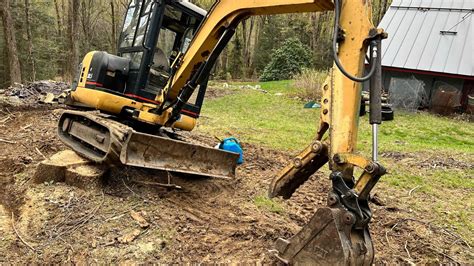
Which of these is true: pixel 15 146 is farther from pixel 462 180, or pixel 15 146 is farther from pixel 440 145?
pixel 440 145

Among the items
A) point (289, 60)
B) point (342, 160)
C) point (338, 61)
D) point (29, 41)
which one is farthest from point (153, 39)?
point (289, 60)

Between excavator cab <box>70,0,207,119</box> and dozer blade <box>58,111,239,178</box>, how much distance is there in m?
0.33

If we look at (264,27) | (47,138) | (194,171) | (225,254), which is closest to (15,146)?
(47,138)

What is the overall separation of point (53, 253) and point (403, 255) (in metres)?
3.22

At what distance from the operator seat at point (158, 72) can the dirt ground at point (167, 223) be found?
1.18 m

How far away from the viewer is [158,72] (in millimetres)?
5484

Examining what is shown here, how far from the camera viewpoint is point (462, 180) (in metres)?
6.65

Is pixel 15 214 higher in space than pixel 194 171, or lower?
lower

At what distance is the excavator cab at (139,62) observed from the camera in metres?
5.07

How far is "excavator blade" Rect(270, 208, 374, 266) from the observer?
8.58ft

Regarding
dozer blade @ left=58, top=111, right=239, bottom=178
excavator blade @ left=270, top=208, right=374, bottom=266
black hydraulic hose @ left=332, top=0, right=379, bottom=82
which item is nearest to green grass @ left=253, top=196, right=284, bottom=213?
dozer blade @ left=58, top=111, right=239, bottom=178

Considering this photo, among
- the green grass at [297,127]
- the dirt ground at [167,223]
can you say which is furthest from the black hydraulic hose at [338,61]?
the green grass at [297,127]

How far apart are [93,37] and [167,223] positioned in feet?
90.6

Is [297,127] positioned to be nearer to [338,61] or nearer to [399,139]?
[399,139]
